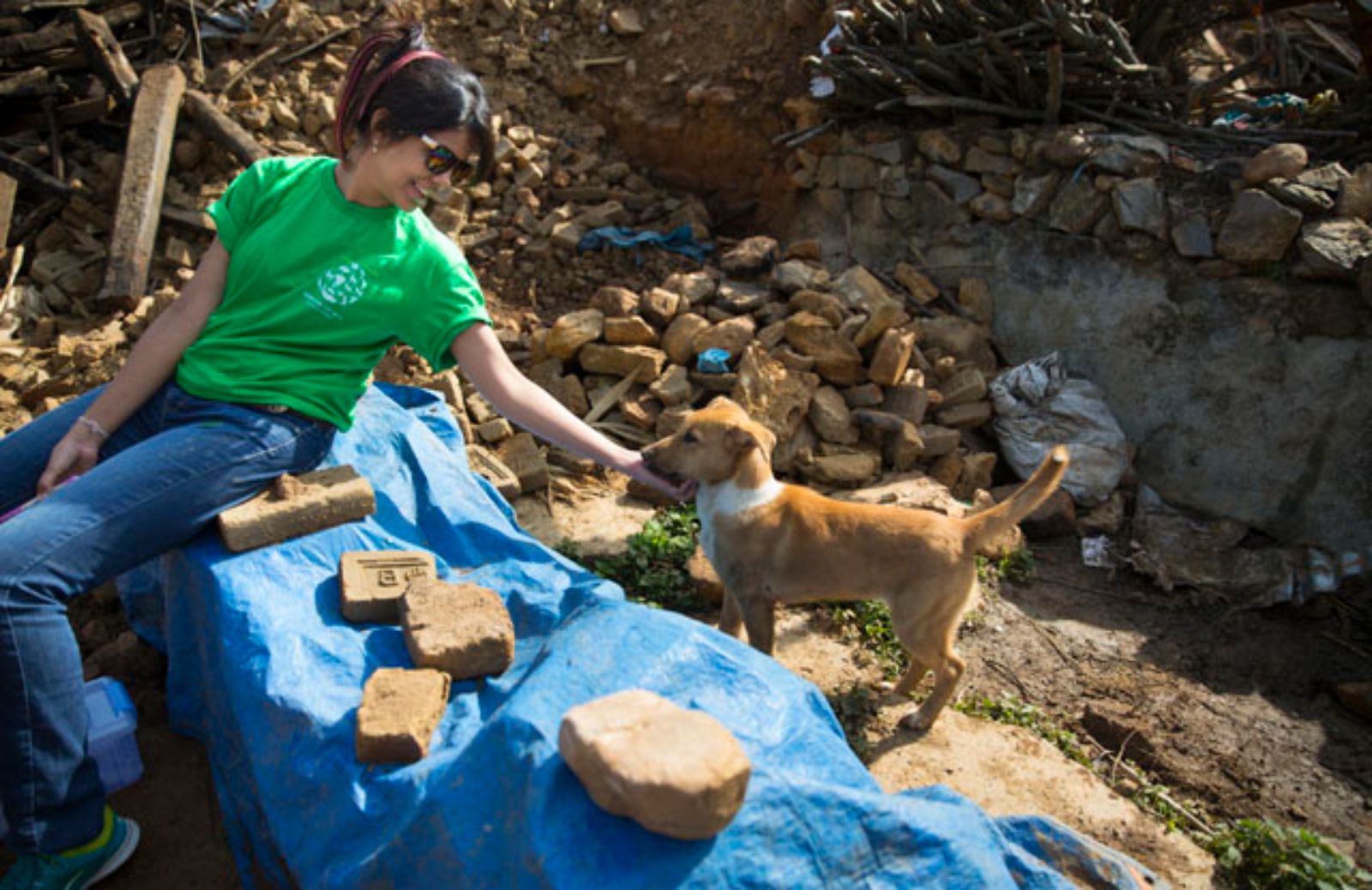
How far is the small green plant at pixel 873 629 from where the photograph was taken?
455 cm

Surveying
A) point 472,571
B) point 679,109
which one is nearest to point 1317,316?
point 679,109

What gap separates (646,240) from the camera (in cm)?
716

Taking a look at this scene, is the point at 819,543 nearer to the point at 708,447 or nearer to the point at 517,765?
the point at 708,447

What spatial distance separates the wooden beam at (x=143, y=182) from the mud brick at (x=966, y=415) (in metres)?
6.00

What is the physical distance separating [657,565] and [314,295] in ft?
8.13

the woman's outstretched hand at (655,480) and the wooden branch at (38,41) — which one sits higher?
the wooden branch at (38,41)

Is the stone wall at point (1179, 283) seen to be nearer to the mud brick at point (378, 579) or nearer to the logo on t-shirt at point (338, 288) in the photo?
the logo on t-shirt at point (338, 288)

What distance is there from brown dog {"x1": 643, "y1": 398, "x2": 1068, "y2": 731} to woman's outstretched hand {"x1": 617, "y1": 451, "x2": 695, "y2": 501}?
6 centimetres

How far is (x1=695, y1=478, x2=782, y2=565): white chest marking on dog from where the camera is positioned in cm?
392

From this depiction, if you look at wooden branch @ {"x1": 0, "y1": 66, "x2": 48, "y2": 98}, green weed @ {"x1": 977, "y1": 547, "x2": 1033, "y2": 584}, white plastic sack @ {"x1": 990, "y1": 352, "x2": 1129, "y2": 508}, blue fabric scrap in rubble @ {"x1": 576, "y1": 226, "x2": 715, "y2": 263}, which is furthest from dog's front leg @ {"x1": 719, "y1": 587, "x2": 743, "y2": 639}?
wooden branch @ {"x1": 0, "y1": 66, "x2": 48, "y2": 98}

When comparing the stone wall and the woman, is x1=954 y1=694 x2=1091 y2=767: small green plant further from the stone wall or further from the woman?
the stone wall

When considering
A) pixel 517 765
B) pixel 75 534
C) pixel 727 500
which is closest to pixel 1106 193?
pixel 727 500

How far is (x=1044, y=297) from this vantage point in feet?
22.7

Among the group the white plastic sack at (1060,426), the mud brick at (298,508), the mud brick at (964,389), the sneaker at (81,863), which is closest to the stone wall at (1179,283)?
the white plastic sack at (1060,426)
